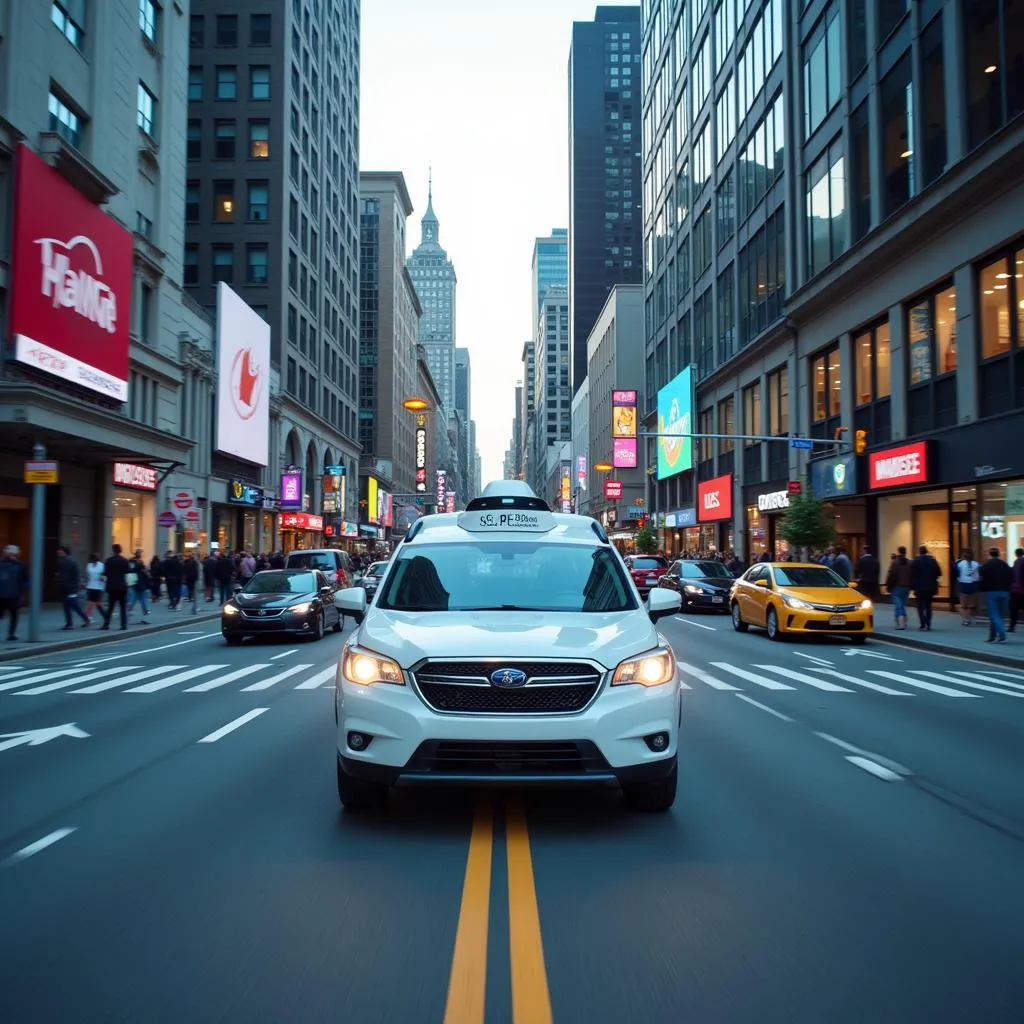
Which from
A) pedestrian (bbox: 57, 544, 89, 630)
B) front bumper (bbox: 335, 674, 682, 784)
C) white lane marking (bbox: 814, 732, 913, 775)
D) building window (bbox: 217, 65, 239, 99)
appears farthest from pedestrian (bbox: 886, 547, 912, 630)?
building window (bbox: 217, 65, 239, 99)

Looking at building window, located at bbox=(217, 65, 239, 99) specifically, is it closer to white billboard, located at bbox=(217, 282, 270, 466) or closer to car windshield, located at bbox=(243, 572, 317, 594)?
white billboard, located at bbox=(217, 282, 270, 466)

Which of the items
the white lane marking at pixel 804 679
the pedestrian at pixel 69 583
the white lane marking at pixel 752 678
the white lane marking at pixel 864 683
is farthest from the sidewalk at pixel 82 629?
the white lane marking at pixel 864 683

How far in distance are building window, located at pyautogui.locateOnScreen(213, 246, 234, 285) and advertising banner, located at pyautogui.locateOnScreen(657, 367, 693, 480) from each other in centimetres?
→ 2716

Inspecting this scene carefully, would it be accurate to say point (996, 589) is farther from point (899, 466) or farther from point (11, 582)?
point (11, 582)

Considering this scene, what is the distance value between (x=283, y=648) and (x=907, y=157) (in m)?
22.8

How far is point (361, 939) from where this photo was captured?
13.0 ft

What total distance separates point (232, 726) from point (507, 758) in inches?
196

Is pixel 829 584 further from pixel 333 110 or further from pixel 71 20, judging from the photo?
pixel 333 110

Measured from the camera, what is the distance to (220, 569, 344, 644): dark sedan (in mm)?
18469

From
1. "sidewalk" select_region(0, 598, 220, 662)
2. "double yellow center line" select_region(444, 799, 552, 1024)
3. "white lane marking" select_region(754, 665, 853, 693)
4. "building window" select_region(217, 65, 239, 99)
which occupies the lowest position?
"sidewalk" select_region(0, 598, 220, 662)

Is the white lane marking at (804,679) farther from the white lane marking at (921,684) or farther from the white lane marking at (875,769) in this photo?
the white lane marking at (875,769)

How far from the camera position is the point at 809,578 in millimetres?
20312

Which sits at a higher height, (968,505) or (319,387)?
(319,387)

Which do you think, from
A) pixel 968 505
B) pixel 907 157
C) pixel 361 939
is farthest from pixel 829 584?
pixel 361 939
